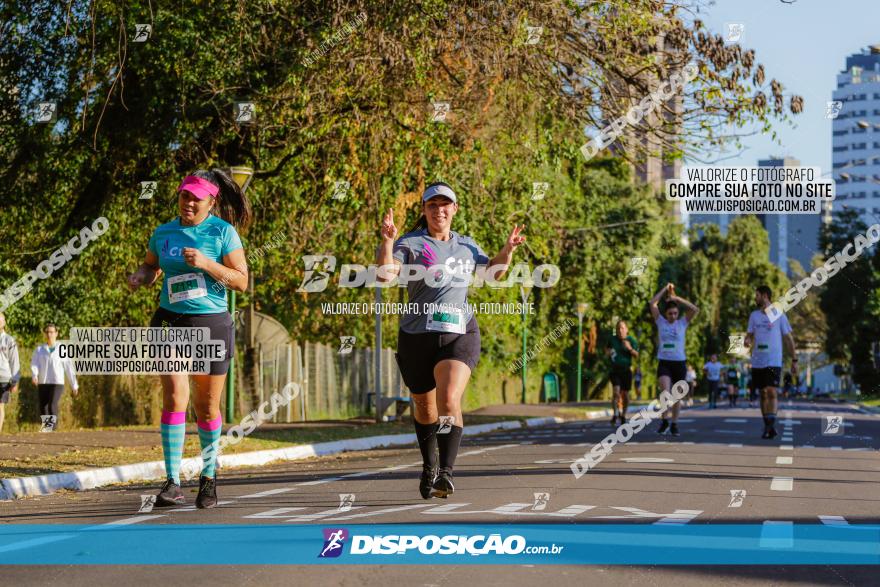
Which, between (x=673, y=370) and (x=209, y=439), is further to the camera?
(x=673, y=370)

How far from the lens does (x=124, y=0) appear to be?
17.7 metres

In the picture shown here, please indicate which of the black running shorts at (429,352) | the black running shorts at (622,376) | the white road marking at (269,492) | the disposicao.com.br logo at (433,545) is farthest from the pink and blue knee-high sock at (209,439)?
the black running shorts at (622,376)

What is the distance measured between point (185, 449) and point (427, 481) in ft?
24.0

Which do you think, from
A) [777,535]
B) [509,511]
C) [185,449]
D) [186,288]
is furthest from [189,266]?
[185,449]

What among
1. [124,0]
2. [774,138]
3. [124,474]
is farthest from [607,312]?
[124,474]

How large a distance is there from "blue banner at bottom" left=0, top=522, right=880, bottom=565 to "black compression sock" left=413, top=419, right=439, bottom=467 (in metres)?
0.89

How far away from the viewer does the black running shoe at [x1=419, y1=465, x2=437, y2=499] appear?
8.61 metres

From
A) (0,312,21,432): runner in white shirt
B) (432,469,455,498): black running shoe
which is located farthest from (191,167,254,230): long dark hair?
(0,312,21,432): runner in white shirt

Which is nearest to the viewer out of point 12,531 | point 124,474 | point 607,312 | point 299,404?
point 12,531

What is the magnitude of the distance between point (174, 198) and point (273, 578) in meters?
15.3

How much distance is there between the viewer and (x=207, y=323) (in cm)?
872

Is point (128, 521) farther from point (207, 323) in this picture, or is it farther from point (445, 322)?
point (445, 322)

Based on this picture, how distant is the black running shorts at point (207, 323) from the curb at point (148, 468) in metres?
3.40

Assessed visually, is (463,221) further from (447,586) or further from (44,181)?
(447,586)
